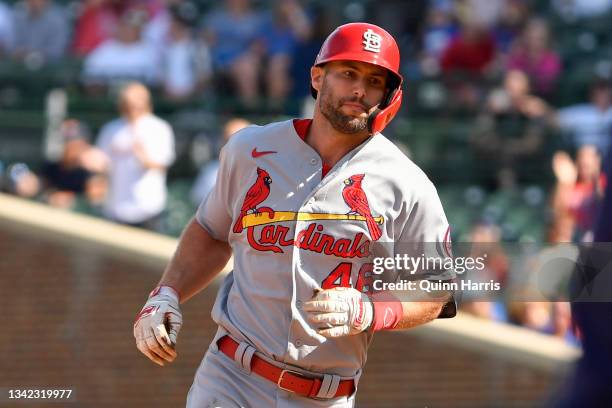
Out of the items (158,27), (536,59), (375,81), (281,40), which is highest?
(536,59)

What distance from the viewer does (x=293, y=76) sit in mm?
10773

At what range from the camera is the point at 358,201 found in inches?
160

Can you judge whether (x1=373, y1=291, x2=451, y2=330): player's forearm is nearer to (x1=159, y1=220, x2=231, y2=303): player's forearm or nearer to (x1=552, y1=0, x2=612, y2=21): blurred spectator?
(x1=159, y1=220, x2=231, y2=303): player's forearm

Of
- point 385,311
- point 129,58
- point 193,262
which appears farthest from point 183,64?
point 385,311

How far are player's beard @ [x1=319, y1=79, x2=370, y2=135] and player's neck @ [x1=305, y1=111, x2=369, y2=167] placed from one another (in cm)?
7

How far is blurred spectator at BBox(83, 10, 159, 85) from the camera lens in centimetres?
1083

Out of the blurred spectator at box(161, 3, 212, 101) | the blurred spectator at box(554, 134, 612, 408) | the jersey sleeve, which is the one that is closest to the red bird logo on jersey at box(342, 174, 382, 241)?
the jersey sleeve

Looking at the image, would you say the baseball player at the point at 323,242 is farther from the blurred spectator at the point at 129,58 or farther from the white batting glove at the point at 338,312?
the blurred spectator at the point at 129,58

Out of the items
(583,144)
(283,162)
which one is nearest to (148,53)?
(583,144)

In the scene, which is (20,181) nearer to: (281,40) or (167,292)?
(281,40)

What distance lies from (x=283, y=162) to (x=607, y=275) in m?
1.35

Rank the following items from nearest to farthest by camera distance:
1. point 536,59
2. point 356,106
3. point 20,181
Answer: point 356,106, point 20,181, point 536,59

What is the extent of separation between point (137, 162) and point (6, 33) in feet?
11.5

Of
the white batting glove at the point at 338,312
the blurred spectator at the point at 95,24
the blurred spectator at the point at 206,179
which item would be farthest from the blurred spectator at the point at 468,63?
the white batting glove at the point at 338,312
